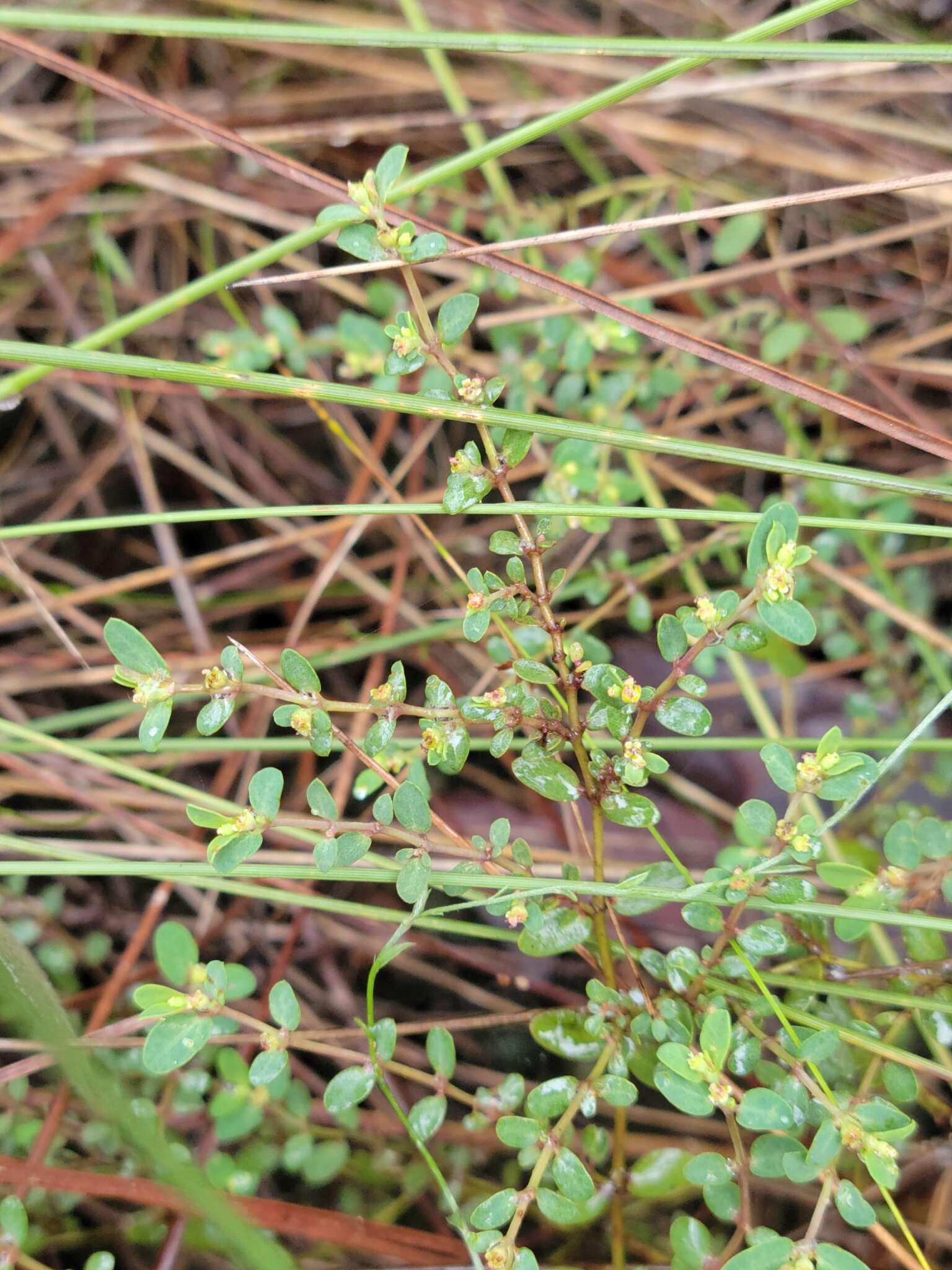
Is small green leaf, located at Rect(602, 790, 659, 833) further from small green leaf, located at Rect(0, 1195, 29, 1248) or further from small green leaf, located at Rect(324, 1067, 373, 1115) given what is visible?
small green leaf, located at Rect(0, 1195, 29, 1248)

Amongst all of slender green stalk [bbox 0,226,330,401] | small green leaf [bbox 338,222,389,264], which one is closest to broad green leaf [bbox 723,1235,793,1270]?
small green leaf [bbox 338,222,389,264]

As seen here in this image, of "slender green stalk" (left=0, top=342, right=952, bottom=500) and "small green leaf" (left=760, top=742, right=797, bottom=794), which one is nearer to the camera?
"small green leaf" (left=760, top=742, right=797, bottom=794)

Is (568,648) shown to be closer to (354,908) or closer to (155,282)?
(354,908)

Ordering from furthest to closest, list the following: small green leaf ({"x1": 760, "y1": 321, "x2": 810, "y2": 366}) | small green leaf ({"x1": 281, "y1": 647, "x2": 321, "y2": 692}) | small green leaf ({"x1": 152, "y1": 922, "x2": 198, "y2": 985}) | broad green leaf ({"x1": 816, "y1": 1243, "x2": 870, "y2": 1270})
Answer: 1. small green leaf ({"x1": 760, "y1": 321, "x2": 810, "y2": 366})
2. small green leaf ({"x1": 152, "y1": 922, "x2": 198, "y2": 985})
3. small green leaf ({"x1": 281, "y1": 647, "x2": 321, "y2": 692})
4. broad green leaf ({"x1": 816, "y1": 1243, "x2": 870, "y2": 1270})

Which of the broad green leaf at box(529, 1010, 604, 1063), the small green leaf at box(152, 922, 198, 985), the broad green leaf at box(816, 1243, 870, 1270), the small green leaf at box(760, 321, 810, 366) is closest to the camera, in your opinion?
the broad green leaf at box(816, 1243, 870, 1270)

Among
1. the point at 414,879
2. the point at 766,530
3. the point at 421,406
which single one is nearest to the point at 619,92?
the point at 421,406

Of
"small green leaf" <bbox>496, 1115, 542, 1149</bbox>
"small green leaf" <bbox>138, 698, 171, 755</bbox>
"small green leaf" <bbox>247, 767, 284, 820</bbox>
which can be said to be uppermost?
"small green leaf" <bbox>138, 698, 171, 755</bbox>
